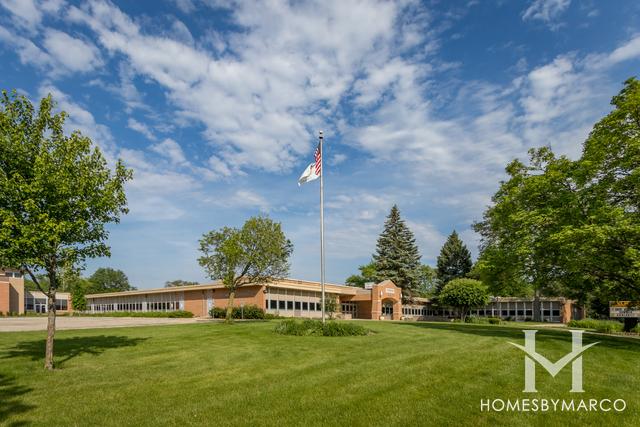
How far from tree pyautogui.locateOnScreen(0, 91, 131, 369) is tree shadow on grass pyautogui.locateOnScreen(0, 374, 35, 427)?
2162 mm

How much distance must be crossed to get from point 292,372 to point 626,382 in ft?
27.0

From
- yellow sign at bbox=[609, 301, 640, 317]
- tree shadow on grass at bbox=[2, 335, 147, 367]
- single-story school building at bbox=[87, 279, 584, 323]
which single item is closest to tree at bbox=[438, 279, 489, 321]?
single-story school building at bbox=[87, 279, 584, 323]

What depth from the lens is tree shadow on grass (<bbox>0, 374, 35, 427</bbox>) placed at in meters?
7.57

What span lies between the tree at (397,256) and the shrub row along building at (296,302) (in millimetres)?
3655

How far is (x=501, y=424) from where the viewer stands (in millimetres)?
7012

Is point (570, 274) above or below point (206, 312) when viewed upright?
above

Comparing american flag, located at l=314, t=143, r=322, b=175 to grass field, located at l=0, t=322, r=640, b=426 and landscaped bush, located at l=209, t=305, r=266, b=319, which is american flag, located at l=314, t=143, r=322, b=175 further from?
landscaped bush, located at l=209, t=305, r=266, b=319

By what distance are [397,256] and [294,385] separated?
179 feet

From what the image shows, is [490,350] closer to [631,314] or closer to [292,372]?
[292,372]

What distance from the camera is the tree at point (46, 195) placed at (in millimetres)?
11773

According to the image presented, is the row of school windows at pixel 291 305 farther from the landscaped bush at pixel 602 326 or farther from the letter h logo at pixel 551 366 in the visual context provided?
the letter h logo at pixel 551 366

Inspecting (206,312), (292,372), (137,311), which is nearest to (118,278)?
(137,311)

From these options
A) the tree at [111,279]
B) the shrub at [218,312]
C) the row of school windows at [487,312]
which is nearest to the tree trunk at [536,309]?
the row of school windows at [487,312]

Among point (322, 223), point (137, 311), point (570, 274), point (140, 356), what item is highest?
point (322, 223)
